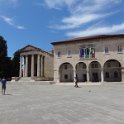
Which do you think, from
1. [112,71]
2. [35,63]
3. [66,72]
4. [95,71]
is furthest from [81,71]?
[35,63]

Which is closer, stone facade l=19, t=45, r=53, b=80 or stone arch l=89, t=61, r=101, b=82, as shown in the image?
stone arch l=89, t=61, r=101, b=82

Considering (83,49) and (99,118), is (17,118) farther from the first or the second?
(83,49)

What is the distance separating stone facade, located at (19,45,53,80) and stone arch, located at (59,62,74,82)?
19.9ft

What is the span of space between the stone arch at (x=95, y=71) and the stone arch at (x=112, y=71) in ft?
4.87

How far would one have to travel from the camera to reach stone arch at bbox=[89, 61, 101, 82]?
4944 centimetres

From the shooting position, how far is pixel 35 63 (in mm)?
61531

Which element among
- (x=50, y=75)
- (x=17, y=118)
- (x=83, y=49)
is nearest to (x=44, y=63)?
(x=50, y=75)

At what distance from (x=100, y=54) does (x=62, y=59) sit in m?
8.54

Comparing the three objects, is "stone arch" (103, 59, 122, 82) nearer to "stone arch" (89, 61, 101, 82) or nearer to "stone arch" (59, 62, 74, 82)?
"stone arch" (89, 61, 101, 82)

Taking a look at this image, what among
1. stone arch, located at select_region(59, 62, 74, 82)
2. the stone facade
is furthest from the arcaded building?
the stone facade

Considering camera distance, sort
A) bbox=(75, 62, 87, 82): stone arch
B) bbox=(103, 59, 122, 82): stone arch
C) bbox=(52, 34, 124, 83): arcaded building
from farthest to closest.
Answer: bbox=(75, 62, 87, 82): stone arch, bbox=(103, 59, 122, 82): stone arch, bbox=(52, 34, 124, 83): arcaded building

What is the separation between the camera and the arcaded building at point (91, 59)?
4525 cm

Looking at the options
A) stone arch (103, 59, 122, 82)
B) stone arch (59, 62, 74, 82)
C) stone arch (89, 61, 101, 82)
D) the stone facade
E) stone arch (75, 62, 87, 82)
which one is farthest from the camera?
the stone facade

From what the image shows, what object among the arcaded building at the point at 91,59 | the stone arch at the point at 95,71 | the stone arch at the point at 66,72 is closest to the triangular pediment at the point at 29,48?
the arcaded building at the point at 91,59
